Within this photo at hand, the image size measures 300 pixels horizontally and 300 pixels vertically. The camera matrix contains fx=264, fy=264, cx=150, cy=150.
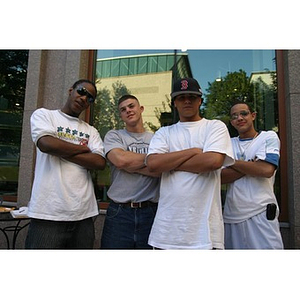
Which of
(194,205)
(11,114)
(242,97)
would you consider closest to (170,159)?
(194,205)

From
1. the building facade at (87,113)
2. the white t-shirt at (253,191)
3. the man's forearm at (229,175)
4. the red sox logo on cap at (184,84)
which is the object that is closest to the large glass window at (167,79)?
the building facade at (87,113)

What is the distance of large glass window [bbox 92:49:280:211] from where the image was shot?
161 inches

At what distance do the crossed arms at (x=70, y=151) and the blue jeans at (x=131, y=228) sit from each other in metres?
0.44

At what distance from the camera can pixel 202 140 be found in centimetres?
186

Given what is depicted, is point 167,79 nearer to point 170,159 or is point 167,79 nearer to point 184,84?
point 184,84

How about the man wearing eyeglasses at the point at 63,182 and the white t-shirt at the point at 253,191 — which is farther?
the white t-shirt at the point at 253,191

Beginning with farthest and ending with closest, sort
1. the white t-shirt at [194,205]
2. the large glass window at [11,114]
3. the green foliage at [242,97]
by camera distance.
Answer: the large glass window at [11,114] < the green foliage at [242,97] < the white t-shirt at [194,205]

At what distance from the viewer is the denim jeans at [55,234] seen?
188 cm

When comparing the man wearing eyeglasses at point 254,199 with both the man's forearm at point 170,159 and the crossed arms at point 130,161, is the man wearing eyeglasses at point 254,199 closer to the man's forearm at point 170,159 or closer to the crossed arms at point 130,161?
the man's forearm at point 170,159

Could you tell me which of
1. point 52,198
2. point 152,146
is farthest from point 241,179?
point 52,198

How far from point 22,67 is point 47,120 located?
326cm

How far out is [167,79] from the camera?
4469mm

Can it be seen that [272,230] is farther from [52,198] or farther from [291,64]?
[291,64]

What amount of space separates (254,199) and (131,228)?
3.30ft
